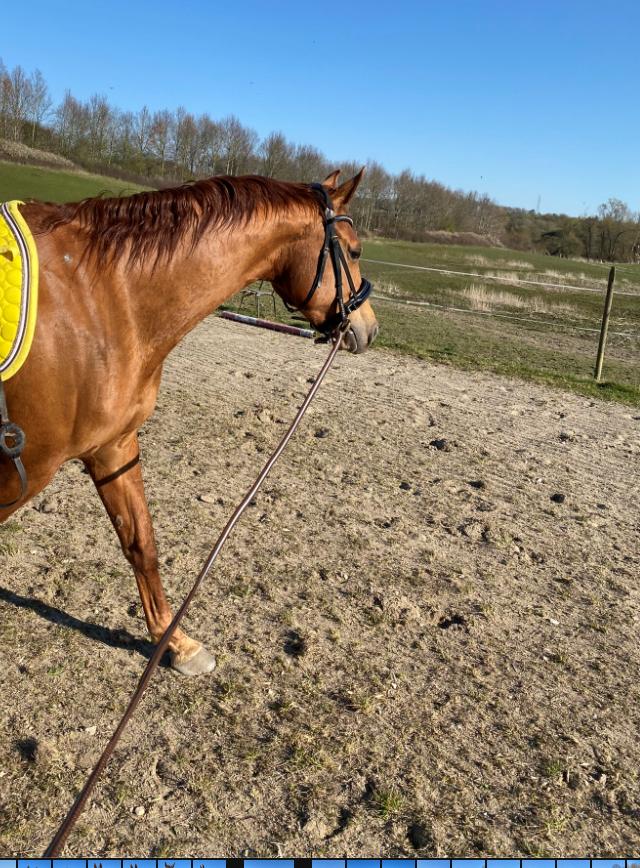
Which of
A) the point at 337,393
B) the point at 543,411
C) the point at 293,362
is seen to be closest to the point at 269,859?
the point at 337,393

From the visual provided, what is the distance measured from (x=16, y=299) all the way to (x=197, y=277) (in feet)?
2.26

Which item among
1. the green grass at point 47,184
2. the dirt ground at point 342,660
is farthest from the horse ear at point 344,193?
the green grass at point 47,184

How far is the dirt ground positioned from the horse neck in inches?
59.6

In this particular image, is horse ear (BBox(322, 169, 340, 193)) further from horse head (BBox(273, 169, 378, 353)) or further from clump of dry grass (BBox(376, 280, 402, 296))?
clump of dry grass (BBox(376, 280, 402, 296))

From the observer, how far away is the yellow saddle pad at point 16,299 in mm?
2400

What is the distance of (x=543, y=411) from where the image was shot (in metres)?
8.17

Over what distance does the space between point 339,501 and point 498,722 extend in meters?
2.45

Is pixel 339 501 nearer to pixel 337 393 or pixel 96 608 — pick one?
pixel 96 608

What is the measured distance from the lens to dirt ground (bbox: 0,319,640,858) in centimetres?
240

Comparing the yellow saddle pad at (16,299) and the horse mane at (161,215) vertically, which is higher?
the horse mane at (161,215)

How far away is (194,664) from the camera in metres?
3.15

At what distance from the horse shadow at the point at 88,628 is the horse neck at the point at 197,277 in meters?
1.45

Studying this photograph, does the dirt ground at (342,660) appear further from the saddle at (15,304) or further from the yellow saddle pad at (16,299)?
the yellow saddle pad at (16,299)

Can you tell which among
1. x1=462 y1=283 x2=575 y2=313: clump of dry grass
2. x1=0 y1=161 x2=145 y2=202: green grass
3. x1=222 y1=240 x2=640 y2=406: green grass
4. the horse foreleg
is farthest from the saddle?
x1=0 y1=161 x2=145 y2=202: green grass
